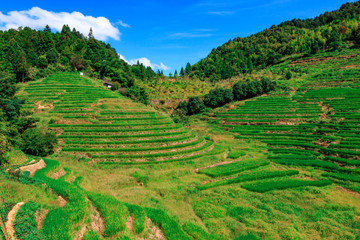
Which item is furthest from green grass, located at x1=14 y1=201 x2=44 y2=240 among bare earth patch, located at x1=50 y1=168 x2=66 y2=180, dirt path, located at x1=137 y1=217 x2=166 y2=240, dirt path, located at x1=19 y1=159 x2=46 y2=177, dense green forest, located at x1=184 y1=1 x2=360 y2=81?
dense green forest, located at x1=184 y1=1 x2=360 y2=81

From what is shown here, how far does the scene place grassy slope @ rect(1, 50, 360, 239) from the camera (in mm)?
15250

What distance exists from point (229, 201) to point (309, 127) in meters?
36.4

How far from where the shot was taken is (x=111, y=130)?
116ft

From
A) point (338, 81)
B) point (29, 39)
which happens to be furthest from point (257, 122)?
point (29, 39)

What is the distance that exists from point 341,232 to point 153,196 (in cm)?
1672

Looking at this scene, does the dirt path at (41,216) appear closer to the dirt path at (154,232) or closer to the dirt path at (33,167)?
the dirt path at (154,232)

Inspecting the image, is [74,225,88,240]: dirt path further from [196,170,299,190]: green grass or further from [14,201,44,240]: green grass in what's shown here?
[196,170,299,190]: green grass

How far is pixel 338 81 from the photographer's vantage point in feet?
217

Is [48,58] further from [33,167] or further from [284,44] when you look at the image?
[284,44]

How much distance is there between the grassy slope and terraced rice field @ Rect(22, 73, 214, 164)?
2770mm

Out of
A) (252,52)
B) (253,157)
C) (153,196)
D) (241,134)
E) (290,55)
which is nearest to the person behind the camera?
(153,196)

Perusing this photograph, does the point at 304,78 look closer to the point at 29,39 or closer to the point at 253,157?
the point at 253,157

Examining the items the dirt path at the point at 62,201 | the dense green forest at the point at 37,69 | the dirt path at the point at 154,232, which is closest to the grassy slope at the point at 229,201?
the dirt path at the point at 62,201

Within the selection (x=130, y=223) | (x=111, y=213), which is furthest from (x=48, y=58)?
(x=130, y=223)
